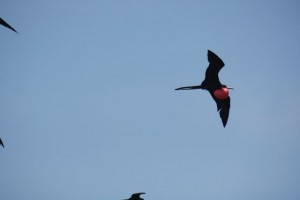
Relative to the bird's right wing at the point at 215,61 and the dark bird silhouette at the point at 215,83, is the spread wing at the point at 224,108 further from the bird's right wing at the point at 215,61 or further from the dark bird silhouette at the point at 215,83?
the bird's right wing at the point at 215,61

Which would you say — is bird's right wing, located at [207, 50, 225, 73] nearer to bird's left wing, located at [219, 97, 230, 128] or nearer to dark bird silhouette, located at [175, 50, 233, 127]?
dark bird silhouette, located at [175, 50, 233, 127]

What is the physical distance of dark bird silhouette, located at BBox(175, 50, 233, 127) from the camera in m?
11.6

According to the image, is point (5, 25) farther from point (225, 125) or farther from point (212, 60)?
point (225, 125)

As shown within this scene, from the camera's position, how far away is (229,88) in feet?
40.0

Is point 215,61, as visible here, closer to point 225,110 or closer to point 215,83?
point 215,83

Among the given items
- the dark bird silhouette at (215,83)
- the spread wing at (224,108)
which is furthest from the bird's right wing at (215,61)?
the spread wing at (224,108)

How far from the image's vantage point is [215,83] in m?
12.2

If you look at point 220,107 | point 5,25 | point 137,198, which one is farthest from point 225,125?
point 5,25

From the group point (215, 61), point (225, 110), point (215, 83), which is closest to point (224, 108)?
point (225, 110)

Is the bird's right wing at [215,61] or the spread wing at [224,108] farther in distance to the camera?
the spread wing at [224,108]

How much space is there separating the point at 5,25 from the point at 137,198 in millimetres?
8639

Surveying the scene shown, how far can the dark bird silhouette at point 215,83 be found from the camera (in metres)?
11.6

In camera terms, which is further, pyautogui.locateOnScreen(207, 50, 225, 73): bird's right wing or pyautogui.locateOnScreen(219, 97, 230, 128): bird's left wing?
pyautogui.locateOnScreen(219, 97, 230, 128): bird's left wing

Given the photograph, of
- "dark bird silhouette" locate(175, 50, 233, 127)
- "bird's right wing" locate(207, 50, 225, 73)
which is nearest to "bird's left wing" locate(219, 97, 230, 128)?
"dark bird silhouette" locate(175, 50, 233, 127)
